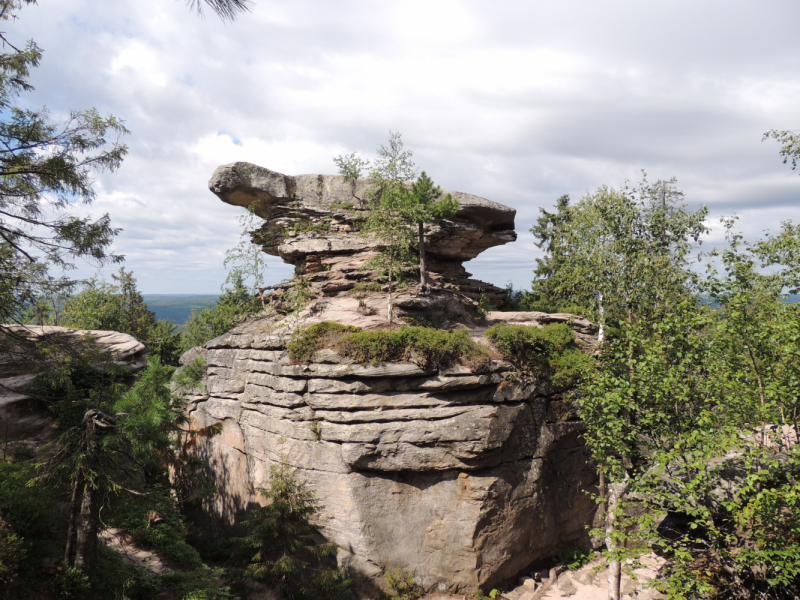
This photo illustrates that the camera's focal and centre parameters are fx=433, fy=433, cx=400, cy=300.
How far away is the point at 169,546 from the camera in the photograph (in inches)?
548

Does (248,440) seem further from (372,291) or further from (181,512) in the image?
(372,291)

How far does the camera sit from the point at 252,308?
22.1 m

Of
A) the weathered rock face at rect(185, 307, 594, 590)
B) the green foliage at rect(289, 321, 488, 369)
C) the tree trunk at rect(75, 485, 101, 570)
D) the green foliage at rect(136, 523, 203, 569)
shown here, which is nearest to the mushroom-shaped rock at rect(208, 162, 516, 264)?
the green foliage at rect(289, 321, 488, 369)

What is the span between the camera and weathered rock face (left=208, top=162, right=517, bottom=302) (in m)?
19.6

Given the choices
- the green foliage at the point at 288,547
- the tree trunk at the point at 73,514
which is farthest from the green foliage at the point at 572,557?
the tree trunk at the point at 73,514

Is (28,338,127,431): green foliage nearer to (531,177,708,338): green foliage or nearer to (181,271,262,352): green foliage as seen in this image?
(181,271,262,352): green foliage

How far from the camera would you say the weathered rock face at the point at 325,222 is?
64.3 ft

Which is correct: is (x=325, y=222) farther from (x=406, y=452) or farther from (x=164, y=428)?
(x=406, y=452)

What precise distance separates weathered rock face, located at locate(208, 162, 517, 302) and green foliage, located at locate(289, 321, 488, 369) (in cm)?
502

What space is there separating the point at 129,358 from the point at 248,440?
22.7 ft

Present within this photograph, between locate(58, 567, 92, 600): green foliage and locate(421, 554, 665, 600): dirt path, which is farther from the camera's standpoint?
locate(421, 554, 665, 600): dirt path

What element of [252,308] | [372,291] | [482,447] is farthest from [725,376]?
[252,308]

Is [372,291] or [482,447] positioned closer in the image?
[482,447]

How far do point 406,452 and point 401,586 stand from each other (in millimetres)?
4123
